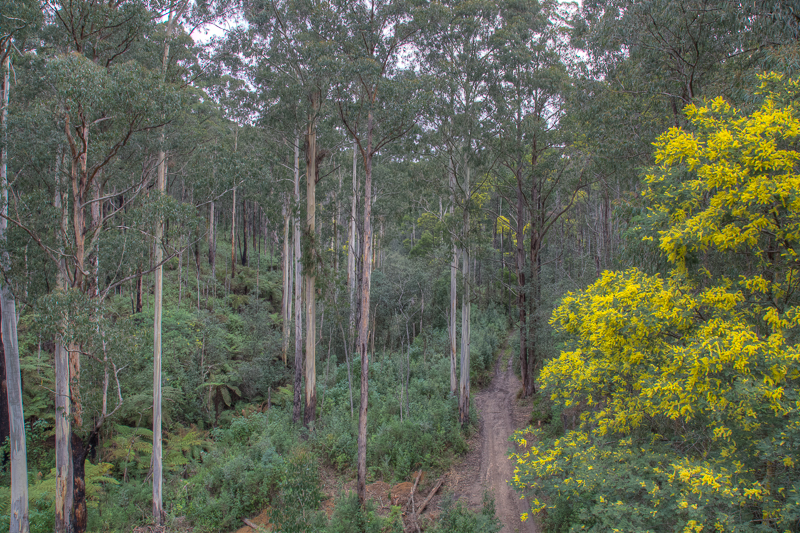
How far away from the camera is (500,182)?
66.6 feet

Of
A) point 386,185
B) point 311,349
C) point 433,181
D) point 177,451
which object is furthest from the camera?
point 386,185

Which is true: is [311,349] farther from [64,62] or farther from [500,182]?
[500,182]

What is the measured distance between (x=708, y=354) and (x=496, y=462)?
8.86m

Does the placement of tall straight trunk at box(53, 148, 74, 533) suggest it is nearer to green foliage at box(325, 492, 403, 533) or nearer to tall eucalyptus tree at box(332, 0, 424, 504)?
green foliage at box(325, 492, 403, 533)

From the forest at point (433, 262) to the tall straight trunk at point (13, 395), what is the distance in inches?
2.5

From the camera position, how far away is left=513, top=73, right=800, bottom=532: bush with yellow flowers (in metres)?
4.71

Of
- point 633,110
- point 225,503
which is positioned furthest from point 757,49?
point 225,503

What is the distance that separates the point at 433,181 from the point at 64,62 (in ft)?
38.0

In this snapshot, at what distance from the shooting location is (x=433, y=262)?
64.5 feet

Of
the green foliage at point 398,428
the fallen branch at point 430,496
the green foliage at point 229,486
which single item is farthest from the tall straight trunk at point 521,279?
the green foliage at point 229,486

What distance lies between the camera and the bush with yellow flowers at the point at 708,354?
15.5ft

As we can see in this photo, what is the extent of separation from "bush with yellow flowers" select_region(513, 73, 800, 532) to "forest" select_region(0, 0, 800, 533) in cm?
5

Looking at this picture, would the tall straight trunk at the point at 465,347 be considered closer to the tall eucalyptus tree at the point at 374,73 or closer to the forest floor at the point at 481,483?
the forest floor at the point at 481,483

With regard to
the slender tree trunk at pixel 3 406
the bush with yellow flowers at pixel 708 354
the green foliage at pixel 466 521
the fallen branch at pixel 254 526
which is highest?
the bush with yellow flowers at pixel 708 354
